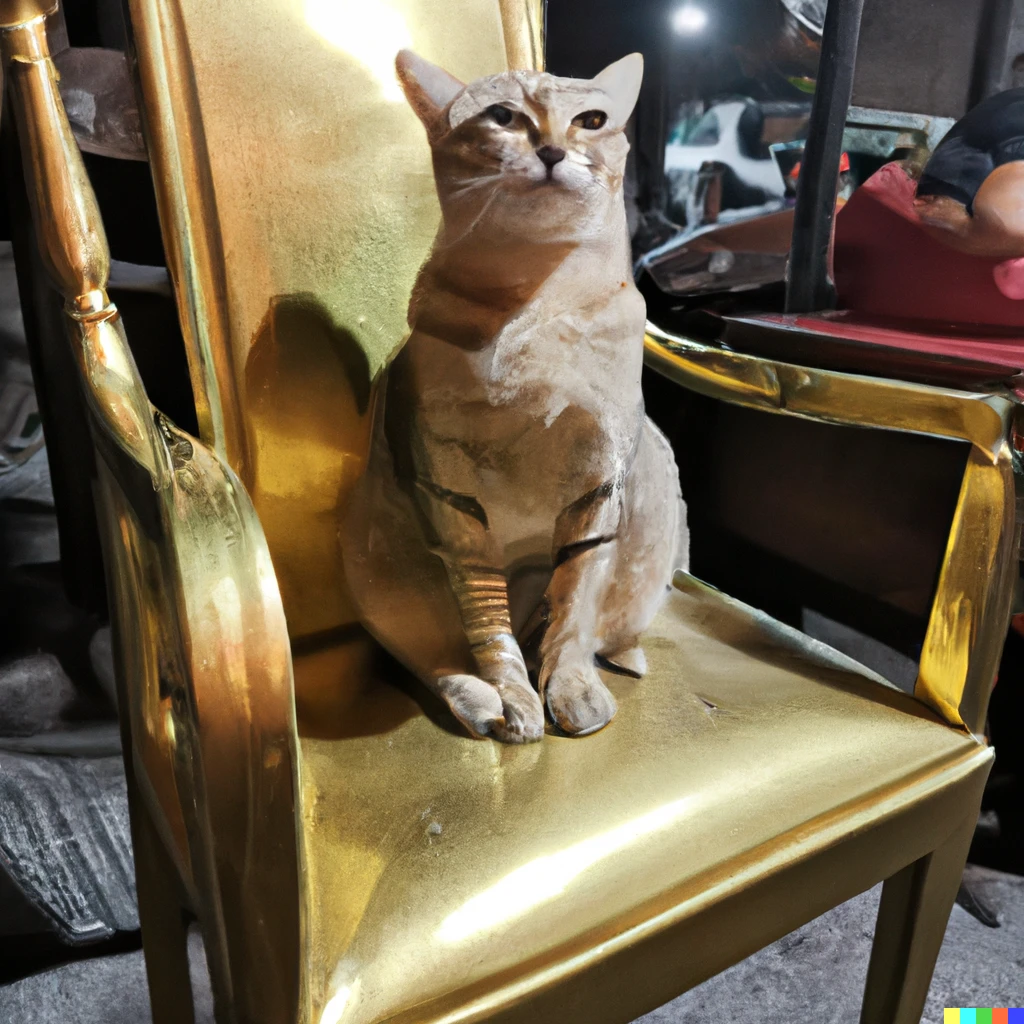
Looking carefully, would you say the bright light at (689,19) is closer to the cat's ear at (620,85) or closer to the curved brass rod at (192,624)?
the cat's ear at (620,85)

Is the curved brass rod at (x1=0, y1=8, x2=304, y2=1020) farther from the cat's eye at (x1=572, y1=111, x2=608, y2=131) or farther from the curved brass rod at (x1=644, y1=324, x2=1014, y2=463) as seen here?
the curved brass rod at (x1=644, y1=324, x2=1014, y2=463)

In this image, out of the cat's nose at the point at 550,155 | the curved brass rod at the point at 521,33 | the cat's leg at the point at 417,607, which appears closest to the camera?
the cat's nose at the point at 550,155

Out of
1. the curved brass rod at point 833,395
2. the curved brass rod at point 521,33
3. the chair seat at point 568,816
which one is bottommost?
the chair seat at point 568,816

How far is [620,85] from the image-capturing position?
66 centimetres

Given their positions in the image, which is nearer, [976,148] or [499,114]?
[499,114]

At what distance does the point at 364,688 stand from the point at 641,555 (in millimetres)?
280

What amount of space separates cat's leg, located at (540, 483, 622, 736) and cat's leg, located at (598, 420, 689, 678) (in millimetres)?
29

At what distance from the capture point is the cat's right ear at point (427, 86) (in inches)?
24.5

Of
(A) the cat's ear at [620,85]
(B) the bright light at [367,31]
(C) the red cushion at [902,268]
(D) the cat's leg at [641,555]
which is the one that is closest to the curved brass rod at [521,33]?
(B) the bright light at [367,31]

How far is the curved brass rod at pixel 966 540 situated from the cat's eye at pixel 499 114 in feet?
1.43

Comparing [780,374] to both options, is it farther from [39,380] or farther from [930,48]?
[39,380]

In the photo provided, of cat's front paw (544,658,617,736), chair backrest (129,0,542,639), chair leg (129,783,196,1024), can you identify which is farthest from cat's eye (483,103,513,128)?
chair leg (129,783,196,1024)

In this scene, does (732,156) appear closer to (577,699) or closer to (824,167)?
(824,167)

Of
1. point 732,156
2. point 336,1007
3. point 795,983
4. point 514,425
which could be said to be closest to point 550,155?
point 514,425
